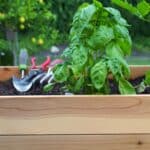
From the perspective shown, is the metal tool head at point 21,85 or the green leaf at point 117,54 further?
the metal tool head at point 21,85

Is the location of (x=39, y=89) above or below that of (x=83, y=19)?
below

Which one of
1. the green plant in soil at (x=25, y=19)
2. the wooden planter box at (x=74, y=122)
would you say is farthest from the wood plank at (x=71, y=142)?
the green plant in soil at (x=25, y=19)

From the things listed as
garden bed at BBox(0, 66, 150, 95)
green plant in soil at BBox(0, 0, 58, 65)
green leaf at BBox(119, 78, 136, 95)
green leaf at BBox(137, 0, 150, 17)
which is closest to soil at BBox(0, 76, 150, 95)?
garden bed at BBox(0, 66, 150, 95)

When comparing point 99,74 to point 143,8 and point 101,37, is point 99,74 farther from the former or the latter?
point 143,8

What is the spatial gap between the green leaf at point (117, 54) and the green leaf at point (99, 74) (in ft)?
0.14

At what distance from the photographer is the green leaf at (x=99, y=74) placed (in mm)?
1299

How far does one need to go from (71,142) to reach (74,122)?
46mm

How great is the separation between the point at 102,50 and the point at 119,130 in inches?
10.6

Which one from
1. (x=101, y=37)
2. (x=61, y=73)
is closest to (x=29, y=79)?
(x=61, y=73)

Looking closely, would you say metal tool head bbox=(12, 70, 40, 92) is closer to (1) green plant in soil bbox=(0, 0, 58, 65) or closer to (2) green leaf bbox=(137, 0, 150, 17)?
(2) green leaf bbox=(137, 0, 150, 17)

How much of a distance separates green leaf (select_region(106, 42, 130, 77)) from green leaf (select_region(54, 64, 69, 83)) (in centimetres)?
12

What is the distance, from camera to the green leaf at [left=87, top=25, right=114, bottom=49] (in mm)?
1321

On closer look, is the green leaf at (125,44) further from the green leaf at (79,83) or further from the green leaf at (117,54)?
the green leaf at (79,83)

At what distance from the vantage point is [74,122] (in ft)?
3.88
